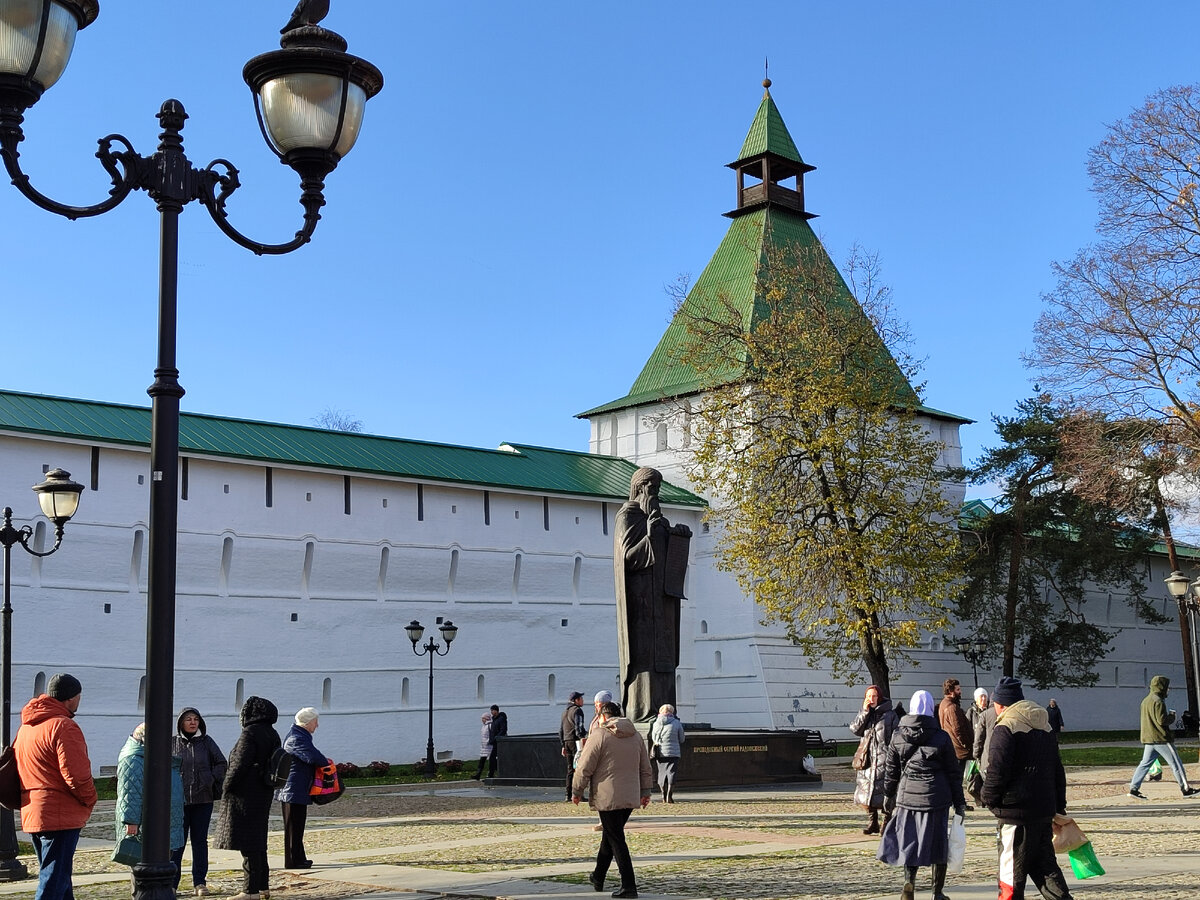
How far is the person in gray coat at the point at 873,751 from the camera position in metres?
12.2

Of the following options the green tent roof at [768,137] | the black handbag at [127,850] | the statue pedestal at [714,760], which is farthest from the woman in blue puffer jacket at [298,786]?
the green tent roof at [768,137]

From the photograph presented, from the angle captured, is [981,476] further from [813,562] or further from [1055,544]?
[813,562]

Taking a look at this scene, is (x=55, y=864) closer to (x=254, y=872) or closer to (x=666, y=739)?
(x=254, y=872)

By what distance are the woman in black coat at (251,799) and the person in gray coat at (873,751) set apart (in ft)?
17.9

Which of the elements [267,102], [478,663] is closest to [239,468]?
[478,663]

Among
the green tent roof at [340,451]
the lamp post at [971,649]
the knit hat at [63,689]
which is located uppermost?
the green tent roof at [340,451]

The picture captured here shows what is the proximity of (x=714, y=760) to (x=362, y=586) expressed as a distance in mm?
18921

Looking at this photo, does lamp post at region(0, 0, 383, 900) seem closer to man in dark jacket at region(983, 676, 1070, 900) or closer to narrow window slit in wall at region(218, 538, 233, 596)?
man in dark jacket at region(983, 676, 1070, 900)

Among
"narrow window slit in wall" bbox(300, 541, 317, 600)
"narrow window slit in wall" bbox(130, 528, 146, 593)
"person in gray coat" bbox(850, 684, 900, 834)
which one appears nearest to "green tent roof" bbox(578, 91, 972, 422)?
"narrow window slit in wall" bbox(300, 541, 317, 600)

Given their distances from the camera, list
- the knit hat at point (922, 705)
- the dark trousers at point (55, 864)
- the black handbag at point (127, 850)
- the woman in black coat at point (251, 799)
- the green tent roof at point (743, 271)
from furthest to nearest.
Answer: the green tent roof at point (743, 271)
the woman in black coat at point (251, 799)
the black handbag at point (127, 850)
the knit hat at point (922, 705)
the dark trousers at point (55, 864)

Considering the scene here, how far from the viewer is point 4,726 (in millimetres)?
13680

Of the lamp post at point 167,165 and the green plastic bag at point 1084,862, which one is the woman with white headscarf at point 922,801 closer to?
the green plastic bag at point 1084,862

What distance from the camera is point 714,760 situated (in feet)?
63.2

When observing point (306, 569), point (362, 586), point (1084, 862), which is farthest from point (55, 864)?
point (362, 586)
